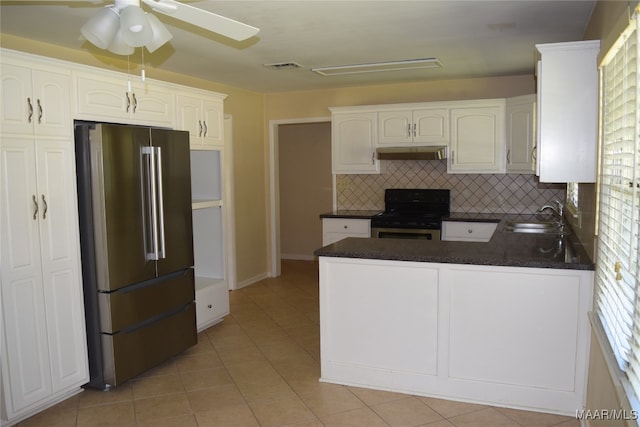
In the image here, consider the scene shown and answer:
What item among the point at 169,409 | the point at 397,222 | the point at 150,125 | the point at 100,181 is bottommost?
the point at 169,409

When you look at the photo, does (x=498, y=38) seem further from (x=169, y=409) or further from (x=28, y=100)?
(x=169, y=409)

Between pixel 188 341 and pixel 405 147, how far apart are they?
3118 millimetres

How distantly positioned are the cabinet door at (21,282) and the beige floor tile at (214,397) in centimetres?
89

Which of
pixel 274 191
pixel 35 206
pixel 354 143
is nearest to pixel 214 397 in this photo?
pixel 35 206

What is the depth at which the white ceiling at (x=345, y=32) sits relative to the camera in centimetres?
301

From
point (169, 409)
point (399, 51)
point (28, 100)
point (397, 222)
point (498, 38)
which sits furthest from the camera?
point (397, 222)

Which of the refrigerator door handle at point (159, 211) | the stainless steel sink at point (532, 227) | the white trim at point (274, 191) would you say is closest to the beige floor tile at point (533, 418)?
the stainless steel sink at point (532, 227)

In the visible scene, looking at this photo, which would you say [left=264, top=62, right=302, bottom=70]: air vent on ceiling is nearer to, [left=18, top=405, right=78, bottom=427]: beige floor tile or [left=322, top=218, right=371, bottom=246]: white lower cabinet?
[left=322, top=218, right=371, bottom=246]: white lower cabinet

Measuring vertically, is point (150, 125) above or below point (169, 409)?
above

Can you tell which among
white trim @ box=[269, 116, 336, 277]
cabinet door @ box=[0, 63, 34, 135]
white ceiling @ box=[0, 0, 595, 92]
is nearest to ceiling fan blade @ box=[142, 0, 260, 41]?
white ceiling @ box=[0, 0, 595, 92]

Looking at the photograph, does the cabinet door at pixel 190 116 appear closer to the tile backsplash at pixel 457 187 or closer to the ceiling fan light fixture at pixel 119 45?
the ceiling fan light fixture at pixel 119 45

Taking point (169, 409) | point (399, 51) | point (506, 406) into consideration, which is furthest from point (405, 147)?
point (169, 409)

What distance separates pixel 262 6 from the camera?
9.70 ft

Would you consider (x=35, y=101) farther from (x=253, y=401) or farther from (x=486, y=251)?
(x=486, y=251)
